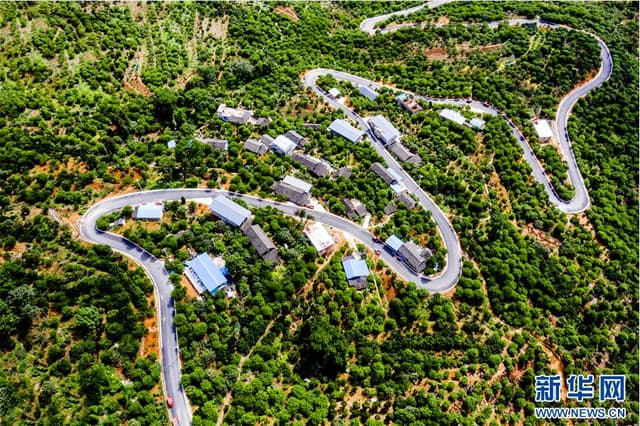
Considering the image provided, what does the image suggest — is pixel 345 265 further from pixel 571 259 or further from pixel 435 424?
pixel 571 259

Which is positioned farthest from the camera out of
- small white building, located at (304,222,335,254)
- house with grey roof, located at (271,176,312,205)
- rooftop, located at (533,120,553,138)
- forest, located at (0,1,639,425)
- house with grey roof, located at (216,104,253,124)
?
rooftop, located at (533,120,553,138)

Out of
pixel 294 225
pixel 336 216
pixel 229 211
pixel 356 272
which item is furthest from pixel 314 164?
pixel 356 272

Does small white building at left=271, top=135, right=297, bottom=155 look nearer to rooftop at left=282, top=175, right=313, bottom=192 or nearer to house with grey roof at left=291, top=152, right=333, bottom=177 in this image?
house with grey roof at left=291, top=152, right=333, bottom=177

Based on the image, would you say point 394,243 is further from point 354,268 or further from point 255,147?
point 255,147

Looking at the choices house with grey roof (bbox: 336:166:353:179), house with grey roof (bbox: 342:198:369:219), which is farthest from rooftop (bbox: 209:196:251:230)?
→ house with grey roof (bbox: 336:166:353:179)

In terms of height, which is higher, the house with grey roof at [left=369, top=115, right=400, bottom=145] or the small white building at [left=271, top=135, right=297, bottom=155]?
the house with grey roof at [left=369, top=115, right=400, bottom=145]

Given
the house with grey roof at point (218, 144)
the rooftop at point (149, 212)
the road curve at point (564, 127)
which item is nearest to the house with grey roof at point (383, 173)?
the house with grey roof at point (218, 144)
